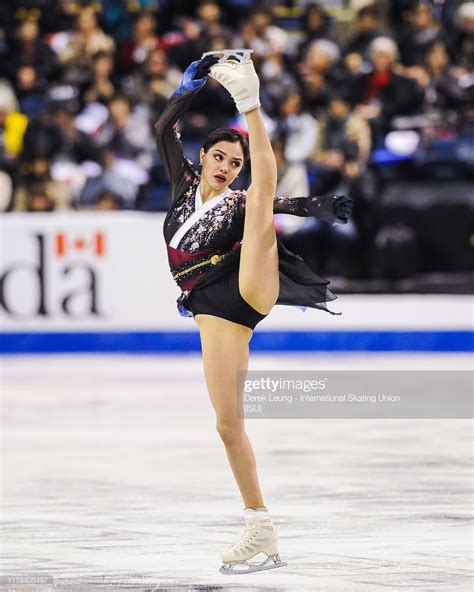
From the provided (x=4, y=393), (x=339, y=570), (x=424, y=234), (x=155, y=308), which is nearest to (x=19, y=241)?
(x=155, y=308)

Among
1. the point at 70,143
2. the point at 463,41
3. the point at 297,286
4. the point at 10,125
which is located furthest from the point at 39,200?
the point at 297,286

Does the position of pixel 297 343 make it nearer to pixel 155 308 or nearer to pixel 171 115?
pixel 155 308

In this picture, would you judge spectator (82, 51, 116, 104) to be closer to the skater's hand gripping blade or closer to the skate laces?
the skater's hand gripping blade

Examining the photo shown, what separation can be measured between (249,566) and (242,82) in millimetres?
1823

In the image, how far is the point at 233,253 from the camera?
536cm

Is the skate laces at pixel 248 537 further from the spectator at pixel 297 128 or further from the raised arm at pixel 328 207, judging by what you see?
the spectator at pixel 297 128

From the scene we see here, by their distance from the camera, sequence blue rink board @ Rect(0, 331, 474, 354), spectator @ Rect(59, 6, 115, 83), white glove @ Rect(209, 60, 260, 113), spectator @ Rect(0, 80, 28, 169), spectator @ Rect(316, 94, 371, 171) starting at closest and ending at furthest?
white glove @ Rect(209, 60, 260, 113) < blue rink board @ Rect(0, 331, 474, 354) < spectator @ Rect(316, 94, 371, 171) < spectator @ Rect(0, 80, 28, 169) < spectator @ Rect(59, 6, 115, 83)

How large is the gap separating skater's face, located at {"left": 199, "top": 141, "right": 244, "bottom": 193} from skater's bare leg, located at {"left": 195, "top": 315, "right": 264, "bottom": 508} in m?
0.54

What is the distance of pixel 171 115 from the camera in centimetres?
545

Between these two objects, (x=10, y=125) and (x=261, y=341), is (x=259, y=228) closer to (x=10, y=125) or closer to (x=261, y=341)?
(x=261, y=341)

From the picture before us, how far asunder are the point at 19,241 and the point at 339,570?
7409 millimetres

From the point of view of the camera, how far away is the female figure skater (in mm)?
5133

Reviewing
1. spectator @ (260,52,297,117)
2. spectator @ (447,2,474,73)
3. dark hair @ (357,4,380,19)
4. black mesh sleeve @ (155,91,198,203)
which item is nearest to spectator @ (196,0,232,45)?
spectator @ (260,52,297,117)

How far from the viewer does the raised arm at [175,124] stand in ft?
17.5
